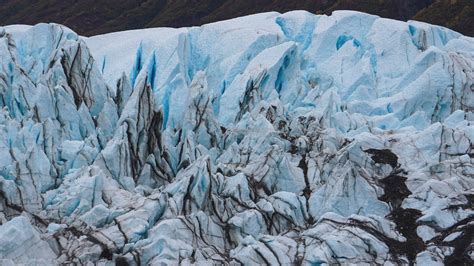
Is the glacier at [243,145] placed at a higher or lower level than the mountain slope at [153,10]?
higher

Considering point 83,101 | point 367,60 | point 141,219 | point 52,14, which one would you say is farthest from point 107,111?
point 52,14

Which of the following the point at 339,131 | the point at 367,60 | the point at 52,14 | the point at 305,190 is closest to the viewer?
the point at 305,190

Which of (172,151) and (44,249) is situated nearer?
(44,249)

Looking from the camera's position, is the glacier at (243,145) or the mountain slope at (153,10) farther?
the mountain slope at (153,10)

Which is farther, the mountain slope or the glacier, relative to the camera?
the mountain slope

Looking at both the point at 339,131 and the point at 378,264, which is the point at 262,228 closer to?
the point at 378,264
